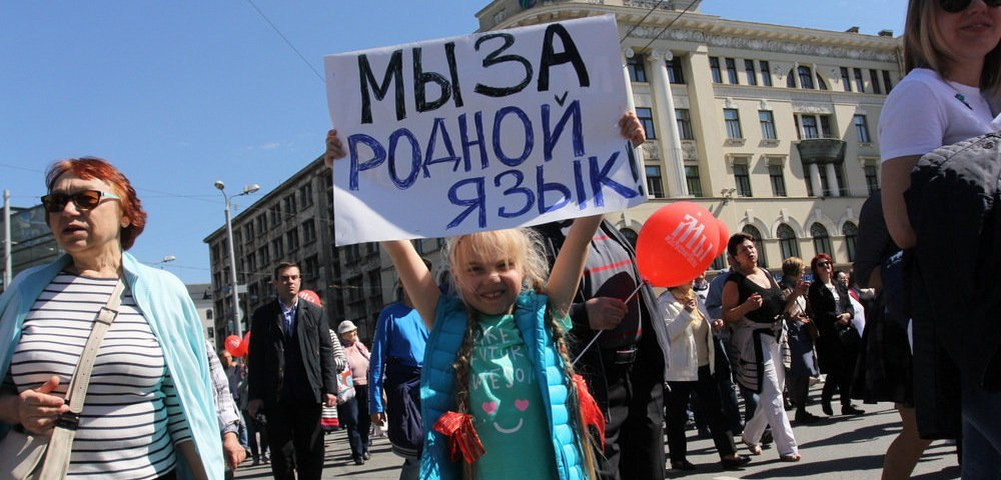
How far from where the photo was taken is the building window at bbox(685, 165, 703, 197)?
37.1 m

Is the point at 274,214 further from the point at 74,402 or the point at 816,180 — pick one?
the point at 74,402

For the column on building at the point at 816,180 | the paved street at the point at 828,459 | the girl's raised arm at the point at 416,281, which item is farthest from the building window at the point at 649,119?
the girl's raised arm at the point at 416,281

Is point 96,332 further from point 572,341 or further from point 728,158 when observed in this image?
point 728,158

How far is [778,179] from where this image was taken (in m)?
Result: 39.1

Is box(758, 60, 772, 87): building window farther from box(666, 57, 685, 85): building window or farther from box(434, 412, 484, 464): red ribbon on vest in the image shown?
box(434, 412, 484, 464): red ribbon on vest

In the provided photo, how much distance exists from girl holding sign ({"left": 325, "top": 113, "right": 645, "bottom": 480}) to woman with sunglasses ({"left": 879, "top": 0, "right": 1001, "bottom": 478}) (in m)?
1.02

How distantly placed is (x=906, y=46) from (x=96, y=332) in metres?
2.94

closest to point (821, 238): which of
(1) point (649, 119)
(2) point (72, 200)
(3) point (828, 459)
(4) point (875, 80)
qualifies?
(4) point (875, 80)

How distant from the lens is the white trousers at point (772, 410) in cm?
660

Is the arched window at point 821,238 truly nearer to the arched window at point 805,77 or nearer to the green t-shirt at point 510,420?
the arched window at point 805,77

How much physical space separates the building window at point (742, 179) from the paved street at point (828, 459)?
28.9 m

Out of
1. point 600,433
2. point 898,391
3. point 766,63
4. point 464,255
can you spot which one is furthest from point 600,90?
point 766,63

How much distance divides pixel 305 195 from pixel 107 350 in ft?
199

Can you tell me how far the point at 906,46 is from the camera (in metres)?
2.57
